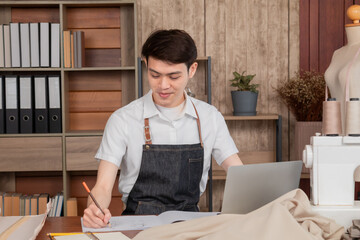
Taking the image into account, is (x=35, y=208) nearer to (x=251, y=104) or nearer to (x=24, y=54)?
(x=24, y=54)

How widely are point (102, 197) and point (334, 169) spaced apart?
80cm

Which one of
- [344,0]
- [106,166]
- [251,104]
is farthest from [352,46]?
[106,166]

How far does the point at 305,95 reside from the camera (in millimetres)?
3174

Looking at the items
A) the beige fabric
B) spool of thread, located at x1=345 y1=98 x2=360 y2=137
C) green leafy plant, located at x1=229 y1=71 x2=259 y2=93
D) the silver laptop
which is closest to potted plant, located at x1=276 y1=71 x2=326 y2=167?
green leafy plant, located at x1=229 y1=71 x2=259 y2=93

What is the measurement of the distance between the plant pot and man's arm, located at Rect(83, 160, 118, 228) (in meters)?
1.64

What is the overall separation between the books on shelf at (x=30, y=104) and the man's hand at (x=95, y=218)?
6.30 ft

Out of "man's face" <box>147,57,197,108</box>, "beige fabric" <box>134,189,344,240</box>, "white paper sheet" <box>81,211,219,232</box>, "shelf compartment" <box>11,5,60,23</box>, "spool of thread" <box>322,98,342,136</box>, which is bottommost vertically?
"white paper sheet" <box>81,211,219,232</box>

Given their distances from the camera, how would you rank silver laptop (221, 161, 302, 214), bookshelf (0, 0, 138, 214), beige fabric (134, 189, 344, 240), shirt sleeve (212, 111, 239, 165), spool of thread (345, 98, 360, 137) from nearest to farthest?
beige fabric (134, 189, 344, 240) → silver laptop (221, 161, 302, 214) → spool of thread (345, 98, 360, 137) → shirt sleeve (212, 111, 239, 165) → bookshelf (0, 0, 138, 214)

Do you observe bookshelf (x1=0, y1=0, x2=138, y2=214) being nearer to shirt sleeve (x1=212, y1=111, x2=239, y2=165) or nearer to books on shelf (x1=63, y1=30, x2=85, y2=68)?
books on shelf (x1=63, y1=30, x2=85, y2=68)

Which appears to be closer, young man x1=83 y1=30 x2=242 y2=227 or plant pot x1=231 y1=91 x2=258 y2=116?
young man x1=83 y1=30 x2=242 y2=227

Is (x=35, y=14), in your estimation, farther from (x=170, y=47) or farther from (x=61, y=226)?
(x=61, y=226)

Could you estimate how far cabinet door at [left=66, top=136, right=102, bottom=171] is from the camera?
10.6 ft

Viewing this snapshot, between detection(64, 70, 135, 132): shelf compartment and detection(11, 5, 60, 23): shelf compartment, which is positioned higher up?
detection(11, 5, 60, 23): shelf compartment

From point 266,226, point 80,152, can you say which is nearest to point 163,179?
point 266,226
